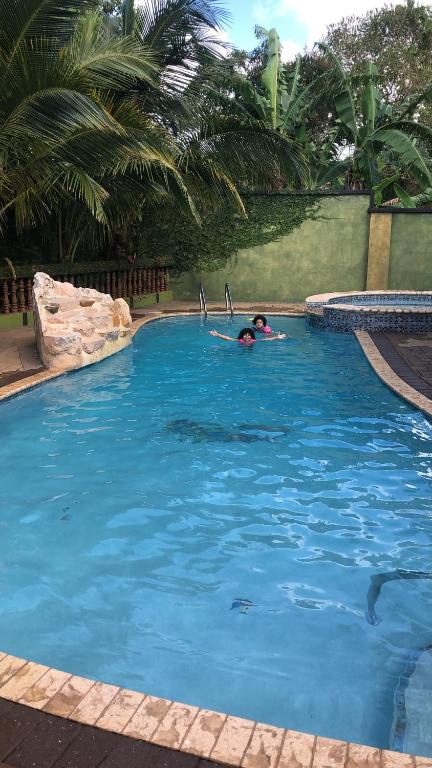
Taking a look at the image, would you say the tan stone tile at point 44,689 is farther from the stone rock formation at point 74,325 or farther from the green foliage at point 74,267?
the green foliage at point 74,267

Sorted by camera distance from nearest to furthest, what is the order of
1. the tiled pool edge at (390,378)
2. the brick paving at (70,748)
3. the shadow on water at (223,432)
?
the brick paving at (70,748) → the shadow on water at (223,432) → the tiled pool edge at (390,378)

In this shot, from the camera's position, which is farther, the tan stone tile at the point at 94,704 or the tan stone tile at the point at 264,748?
the tan stone tile at the point at 94,704

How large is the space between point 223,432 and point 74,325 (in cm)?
398

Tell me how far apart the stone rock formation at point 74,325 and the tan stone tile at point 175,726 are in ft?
22.7

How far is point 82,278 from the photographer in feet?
46.3

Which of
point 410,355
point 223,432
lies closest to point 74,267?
point 410,355

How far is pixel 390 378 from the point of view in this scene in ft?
26.8

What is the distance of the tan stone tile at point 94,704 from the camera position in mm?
2213

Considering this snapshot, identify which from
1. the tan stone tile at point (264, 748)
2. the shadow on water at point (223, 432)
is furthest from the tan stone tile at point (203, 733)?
the shadow on water at point (223, 432)

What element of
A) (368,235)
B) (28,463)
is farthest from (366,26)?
(28,463)

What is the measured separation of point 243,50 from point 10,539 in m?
25.5

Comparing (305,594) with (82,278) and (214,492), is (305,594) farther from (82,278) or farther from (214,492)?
(82,278)

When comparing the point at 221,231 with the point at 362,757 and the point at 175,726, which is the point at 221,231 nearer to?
the point at 175,726

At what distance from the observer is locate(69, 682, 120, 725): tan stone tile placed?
2.21 m
